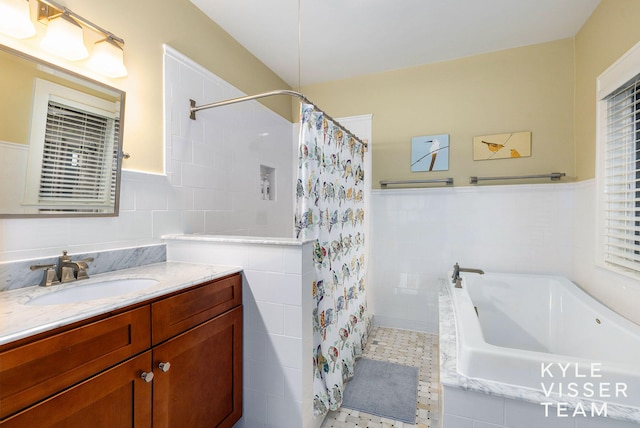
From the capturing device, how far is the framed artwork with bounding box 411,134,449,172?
2611 millimetres

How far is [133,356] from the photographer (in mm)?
940

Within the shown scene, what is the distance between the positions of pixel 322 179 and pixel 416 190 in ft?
4.42

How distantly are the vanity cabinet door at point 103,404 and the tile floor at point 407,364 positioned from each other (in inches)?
40.8

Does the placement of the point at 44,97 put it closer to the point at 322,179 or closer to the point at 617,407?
the point at 322,179

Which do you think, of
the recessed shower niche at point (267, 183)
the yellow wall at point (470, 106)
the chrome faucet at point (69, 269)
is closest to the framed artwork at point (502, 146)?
the yellow wall at point (470, 106)

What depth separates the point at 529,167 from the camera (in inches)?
94.0

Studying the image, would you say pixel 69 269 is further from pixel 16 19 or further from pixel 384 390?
pixel 384 390

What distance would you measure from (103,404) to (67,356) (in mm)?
210

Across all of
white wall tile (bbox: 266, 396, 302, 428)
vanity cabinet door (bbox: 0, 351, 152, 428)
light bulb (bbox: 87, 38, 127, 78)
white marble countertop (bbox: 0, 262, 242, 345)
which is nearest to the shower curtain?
white wall tile (bbox: 266, 396, 302, 428)

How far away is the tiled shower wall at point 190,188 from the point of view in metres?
1.22

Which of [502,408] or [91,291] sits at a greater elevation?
[91,291]

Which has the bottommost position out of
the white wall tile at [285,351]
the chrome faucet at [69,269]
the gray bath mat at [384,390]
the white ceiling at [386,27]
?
the gray bath mat at [384,390]

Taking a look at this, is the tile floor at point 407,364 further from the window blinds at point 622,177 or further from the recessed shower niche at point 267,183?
the recessed shower niche at point 267,183

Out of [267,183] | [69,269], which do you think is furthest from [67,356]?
[267,183]
